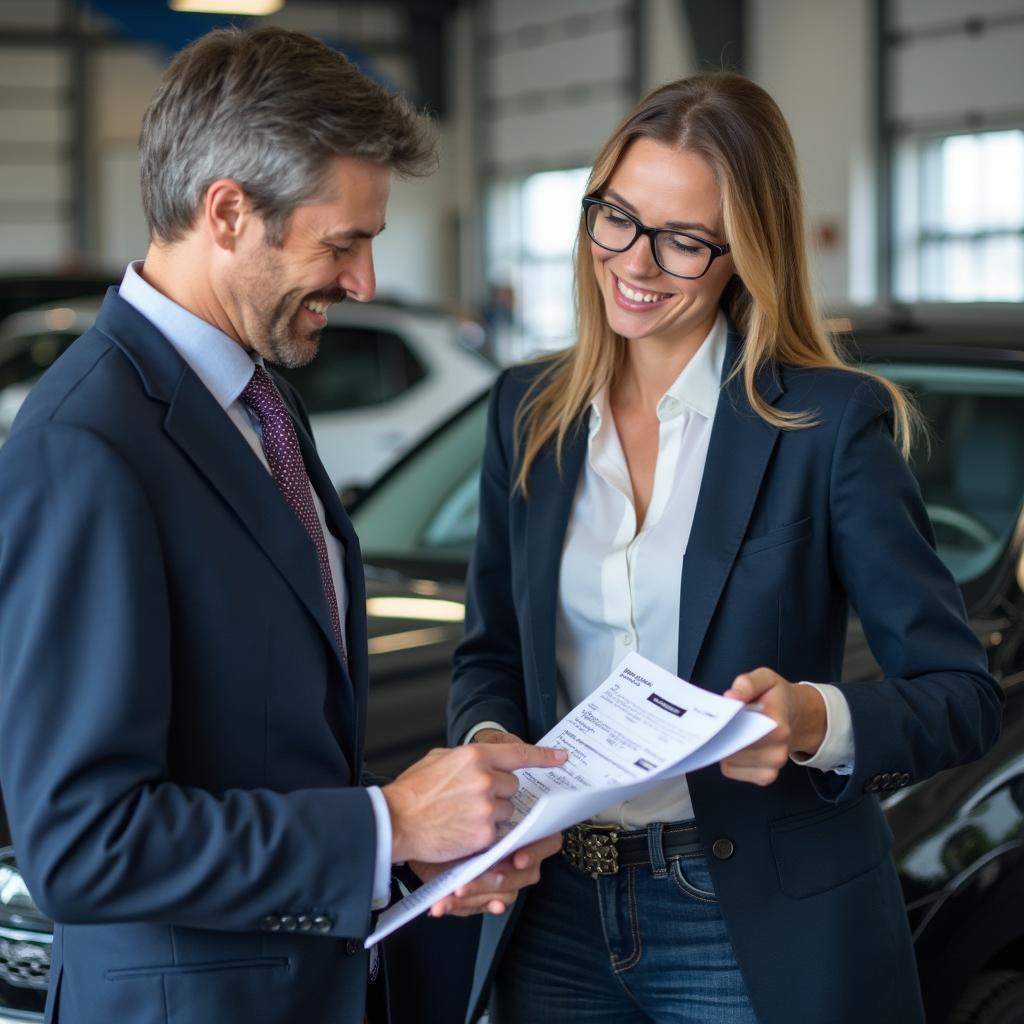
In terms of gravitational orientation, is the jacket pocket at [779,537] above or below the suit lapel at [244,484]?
below

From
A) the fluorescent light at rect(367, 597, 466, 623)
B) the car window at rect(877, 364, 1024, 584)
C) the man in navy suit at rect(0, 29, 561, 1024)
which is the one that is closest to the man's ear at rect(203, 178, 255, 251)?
the man in navy suit at rect(0, 29, 561, 1024)

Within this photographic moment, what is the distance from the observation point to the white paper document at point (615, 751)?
1.45 meters

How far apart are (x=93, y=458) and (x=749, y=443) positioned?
2.79 ft

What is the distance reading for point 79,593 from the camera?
1283 millimetres

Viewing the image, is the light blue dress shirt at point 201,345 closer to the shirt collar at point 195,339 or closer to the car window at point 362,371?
the shirt collar at point 195,339

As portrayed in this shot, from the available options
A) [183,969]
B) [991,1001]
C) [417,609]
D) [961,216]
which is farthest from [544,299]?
[183,969]

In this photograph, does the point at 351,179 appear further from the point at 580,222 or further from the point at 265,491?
the point at 580,222

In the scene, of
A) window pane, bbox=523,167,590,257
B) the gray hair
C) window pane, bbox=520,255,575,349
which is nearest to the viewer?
the gray hair

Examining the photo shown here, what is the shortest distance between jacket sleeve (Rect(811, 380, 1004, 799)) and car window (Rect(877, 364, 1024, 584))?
3.86ft

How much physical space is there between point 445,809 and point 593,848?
1.45 ft

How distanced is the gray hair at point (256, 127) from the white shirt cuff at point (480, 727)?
0.73 metres

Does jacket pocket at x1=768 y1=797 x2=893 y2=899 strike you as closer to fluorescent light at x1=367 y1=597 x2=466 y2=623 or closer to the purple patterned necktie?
the purple patterned necktie

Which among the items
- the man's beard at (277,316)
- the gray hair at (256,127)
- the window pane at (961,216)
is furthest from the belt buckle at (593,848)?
Result: the window pane at (961,216)

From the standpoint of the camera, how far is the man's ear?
1394mm
